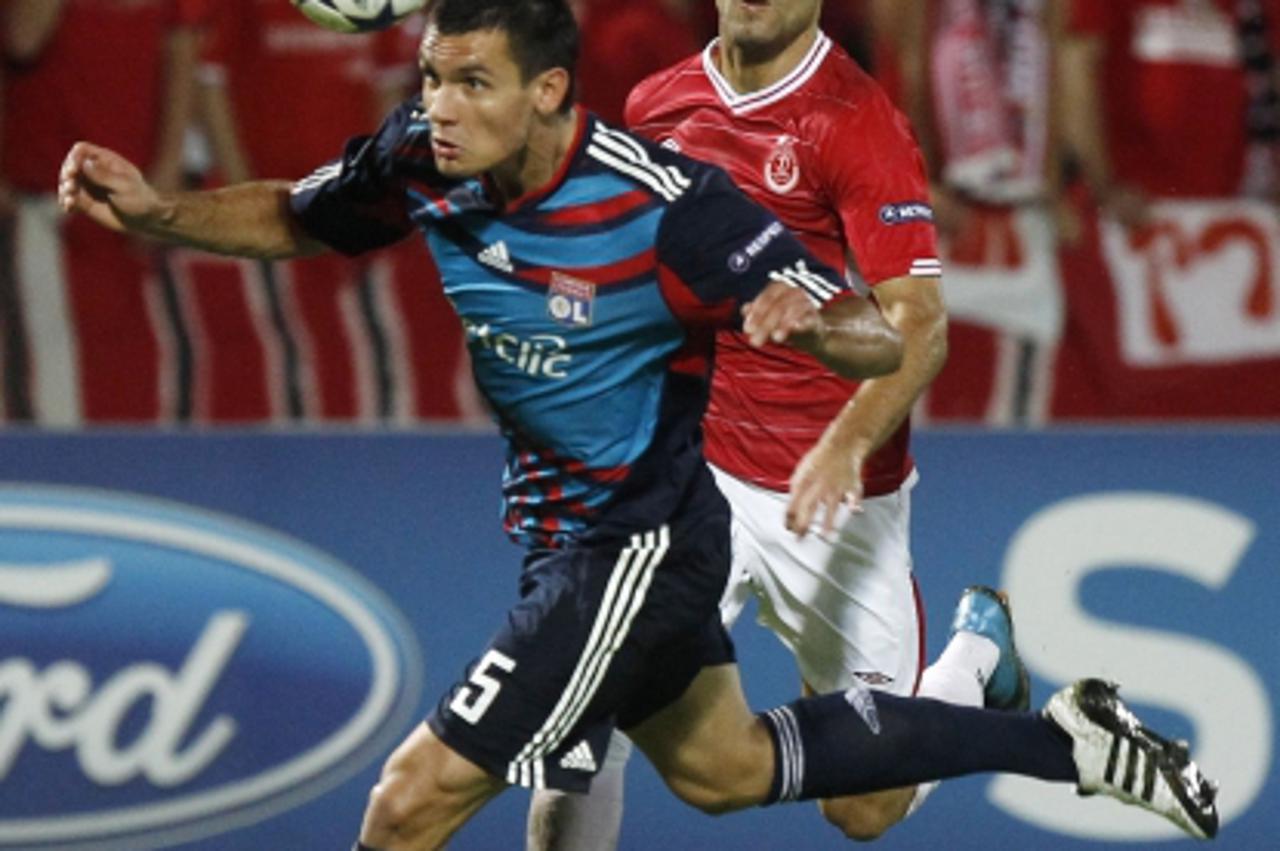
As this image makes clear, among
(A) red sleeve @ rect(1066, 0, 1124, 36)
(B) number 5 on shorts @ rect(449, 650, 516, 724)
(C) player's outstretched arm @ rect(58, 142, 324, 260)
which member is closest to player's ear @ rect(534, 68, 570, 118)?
(C) player's outstretched arm @ rect(58, 142, 324, 260)

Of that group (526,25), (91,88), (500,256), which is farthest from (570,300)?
(91,88)

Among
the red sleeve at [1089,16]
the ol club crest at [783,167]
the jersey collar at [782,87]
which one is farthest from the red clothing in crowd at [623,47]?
the ol club crest at [783,167]

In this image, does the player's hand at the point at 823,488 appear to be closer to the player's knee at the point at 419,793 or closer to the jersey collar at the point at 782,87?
the player's knee at the point at 419,793

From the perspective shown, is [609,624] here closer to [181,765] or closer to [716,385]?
[716,385]

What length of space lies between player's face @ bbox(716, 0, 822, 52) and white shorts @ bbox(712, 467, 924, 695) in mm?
907

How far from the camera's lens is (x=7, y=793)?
20.6ft

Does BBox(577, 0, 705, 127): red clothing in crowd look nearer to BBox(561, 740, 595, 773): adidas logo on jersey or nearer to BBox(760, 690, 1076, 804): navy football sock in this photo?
BBox(760, 690, 1076, 804): navy football sock

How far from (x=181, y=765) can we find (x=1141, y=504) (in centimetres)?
235

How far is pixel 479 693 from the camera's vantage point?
15.1ft

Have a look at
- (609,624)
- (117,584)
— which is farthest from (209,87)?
(609,624)

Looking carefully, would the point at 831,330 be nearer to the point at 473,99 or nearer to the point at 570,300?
the point at 570,300

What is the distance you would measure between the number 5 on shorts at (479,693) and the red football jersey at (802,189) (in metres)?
1.07

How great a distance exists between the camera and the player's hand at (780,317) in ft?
13.9

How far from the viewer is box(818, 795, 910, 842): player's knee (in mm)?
5617
